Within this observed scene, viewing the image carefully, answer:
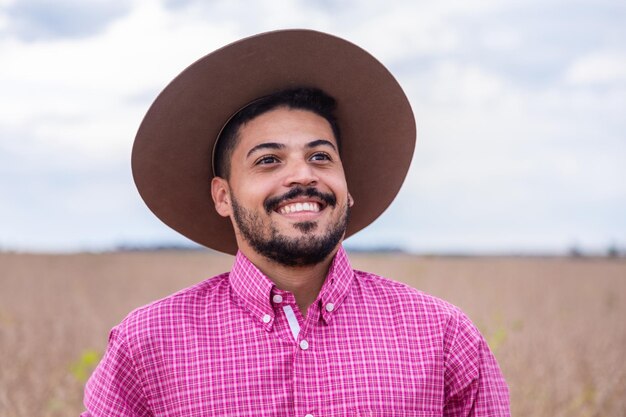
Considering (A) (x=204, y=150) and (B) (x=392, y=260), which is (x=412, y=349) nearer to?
(A) (x=204, y=150)

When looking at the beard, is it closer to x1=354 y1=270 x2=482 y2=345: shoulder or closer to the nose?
the nose

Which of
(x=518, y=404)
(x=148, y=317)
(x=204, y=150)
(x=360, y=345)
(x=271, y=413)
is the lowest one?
(x=518, y=404)

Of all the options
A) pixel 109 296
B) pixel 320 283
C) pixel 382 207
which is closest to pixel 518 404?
pixel 382 207

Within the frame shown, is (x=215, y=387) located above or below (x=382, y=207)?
below

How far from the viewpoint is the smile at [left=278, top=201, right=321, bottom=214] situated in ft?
7.36

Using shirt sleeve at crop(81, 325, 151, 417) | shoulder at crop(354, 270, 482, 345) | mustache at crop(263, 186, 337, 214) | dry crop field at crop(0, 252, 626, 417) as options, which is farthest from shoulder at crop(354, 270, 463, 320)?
dry crop field at crop(0, 252, 626, 417)

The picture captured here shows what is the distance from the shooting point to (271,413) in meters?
2.07

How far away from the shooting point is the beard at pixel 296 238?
7.32 ft

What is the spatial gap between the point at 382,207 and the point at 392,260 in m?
17.4

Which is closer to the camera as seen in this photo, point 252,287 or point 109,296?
point 252,287

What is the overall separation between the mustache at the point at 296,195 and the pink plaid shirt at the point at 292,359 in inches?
8.3

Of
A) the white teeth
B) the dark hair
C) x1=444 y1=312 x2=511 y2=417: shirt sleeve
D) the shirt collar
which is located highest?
the dark hair

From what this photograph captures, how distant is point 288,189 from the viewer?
7.38 feet

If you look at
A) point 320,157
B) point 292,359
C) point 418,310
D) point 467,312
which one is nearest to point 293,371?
point 292,359
